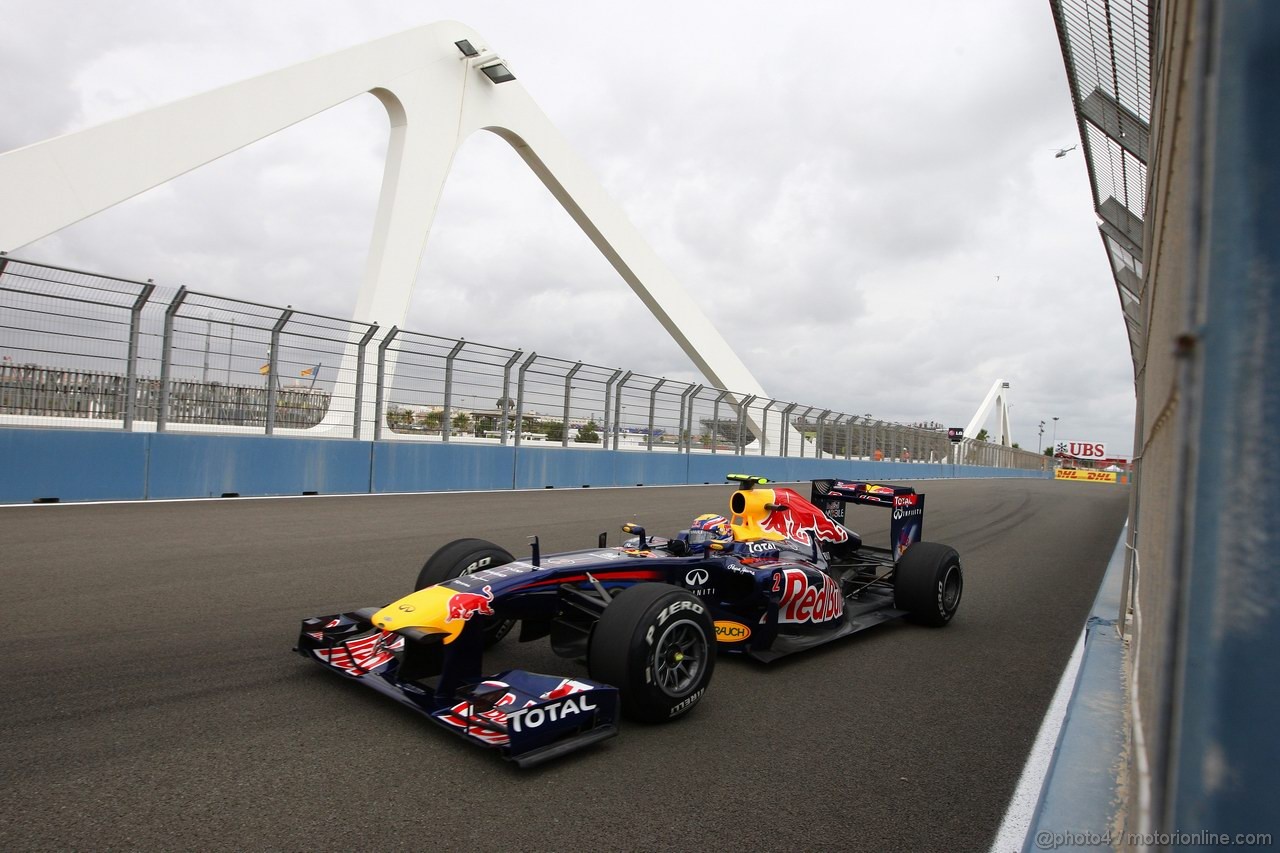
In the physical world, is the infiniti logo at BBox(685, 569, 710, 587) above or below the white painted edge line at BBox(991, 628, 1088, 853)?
above

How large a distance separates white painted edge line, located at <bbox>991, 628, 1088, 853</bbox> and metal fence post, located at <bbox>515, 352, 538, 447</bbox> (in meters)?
12.5

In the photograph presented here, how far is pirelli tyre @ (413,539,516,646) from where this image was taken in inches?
166

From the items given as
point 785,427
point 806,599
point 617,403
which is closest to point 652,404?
point 617,403

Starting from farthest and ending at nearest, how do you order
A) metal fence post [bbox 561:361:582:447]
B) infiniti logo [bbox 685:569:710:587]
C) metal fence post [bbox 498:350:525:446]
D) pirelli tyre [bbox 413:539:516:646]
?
metal fence post [bbox 561:361:582:447], metal fence post [bbox 498:350:525:446], infiniti logo [bbox 685:569:710:587], pirelli tyre [bbox 413:539:516:646]

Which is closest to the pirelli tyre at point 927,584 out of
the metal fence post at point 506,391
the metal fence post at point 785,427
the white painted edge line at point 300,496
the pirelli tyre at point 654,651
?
the pirelli tyre at point 654,651

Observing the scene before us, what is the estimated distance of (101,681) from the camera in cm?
356

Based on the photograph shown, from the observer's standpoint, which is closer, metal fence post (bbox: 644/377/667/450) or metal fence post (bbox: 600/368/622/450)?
metal fence post (bbox: 600/368/622/450)

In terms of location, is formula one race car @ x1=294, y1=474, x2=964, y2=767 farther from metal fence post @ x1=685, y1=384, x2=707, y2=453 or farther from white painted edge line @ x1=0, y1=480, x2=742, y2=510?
metal fence post @ x1=685, y1=384, x2=707, y2=453

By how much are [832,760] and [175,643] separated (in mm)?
3294

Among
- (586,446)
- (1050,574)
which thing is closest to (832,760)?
(1050,574)

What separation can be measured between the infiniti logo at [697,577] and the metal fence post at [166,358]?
29.9ft

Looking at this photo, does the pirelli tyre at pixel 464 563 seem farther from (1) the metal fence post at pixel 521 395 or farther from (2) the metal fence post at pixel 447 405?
(1) the metal fence post at pixel 521 395

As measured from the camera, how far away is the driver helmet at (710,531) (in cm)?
508

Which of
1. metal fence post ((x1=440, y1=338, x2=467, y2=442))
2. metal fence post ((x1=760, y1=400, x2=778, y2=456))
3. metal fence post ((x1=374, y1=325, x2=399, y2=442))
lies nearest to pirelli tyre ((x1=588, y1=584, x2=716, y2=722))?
metal fence post ((x1=374, y1=325, x2=399, y2=442))
